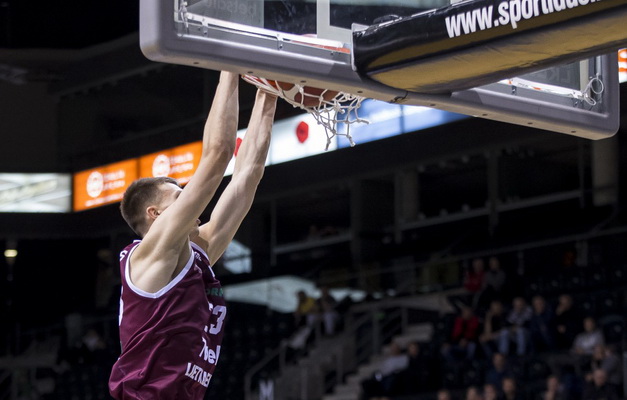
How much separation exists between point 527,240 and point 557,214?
0.82m

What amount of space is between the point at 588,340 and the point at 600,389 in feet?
4.05

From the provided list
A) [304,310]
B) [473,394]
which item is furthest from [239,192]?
[304,310]

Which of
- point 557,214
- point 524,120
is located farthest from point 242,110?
point 524,120

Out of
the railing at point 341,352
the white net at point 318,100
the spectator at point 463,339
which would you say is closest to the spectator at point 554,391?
the spectator at point 463,339

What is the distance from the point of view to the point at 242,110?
17172mm

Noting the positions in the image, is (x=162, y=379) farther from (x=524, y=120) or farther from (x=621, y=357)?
(x=621, y=357)

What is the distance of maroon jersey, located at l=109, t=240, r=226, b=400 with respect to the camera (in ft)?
12.5

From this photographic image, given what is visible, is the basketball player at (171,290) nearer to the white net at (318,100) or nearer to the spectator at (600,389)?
Result: the white net at (318,100)

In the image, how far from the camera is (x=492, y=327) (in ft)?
48.0

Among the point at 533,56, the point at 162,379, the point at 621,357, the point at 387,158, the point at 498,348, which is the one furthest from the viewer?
the point at 387,158

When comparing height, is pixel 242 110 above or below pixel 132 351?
above

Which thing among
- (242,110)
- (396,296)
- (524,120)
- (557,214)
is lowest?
(524,120)

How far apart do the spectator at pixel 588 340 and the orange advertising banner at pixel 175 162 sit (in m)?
6.77

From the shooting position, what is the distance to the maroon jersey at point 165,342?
3.81 meters
